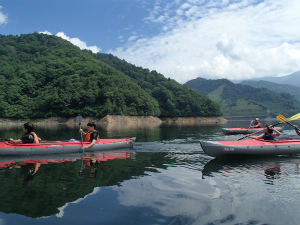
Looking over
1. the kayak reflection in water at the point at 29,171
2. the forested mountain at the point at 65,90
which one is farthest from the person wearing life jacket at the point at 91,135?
the forested mountain at the point at 65,90

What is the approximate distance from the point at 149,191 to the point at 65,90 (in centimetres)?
8344

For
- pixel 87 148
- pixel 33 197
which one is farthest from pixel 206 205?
pixel 87 148

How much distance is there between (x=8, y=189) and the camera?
7895 millimetres

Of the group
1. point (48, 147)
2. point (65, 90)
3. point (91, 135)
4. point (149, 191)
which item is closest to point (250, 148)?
point (149, 191)

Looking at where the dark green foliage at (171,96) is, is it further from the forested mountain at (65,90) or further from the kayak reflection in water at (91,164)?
the kayak reflection in water at (91,164)

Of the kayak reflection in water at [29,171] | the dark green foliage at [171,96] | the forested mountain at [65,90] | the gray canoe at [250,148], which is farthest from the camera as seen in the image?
the dark green foliage at [171,96]

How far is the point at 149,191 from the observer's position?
310 inches

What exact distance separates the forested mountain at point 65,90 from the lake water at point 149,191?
6503 centimetres

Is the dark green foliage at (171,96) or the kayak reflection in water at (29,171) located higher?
the dark green foliage at (171,96)

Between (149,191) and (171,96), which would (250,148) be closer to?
(149,191)

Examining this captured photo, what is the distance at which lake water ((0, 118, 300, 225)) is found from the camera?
604 cm

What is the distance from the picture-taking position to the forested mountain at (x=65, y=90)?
77500 mm

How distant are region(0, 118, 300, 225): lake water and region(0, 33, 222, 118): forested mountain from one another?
65034 mm

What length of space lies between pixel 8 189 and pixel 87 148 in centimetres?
677
